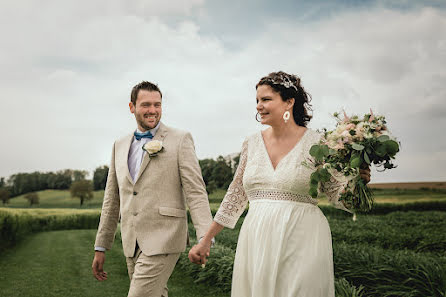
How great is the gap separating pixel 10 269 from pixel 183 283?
674 cm

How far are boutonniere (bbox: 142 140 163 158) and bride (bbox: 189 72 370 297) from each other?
0.76 m

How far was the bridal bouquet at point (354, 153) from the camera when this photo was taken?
278cm

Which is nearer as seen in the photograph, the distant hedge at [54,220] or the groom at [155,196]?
the groom at [155,196]

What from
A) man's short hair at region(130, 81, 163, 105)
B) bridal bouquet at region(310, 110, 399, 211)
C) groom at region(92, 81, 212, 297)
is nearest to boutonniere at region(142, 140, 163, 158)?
groom at region(92, 81, 212, 297)

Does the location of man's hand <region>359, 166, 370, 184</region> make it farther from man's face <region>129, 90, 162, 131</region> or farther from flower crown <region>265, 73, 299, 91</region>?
man's face <region>129, 90, 162, 131</region>

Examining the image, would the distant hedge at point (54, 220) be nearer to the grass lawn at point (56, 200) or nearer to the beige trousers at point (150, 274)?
the grass lawn at point (56, 200)

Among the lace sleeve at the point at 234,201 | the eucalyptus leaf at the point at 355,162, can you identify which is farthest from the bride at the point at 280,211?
the eucalyptus leaf at the point at 355,162

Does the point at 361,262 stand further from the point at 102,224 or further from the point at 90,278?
the point at 90,278

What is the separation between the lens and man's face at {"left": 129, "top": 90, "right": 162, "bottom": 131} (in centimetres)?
379

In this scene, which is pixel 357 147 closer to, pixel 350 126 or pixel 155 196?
pixel 350 126

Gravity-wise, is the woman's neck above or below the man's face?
below

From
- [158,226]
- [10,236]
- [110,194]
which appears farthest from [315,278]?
[10,236]

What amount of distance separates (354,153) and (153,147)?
1776 millimetres

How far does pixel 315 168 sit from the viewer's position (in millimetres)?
3150
